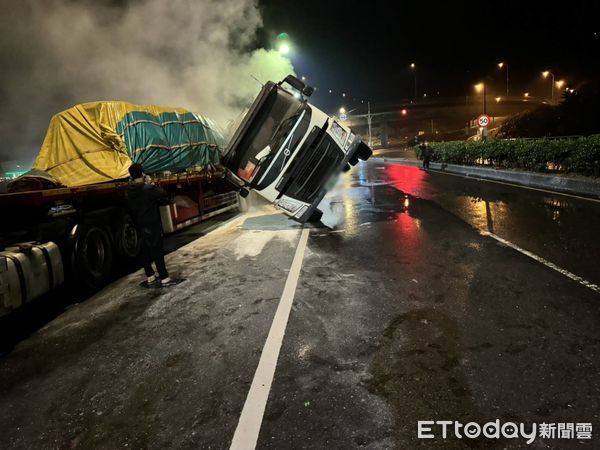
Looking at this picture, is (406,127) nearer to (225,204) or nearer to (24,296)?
(225,204)

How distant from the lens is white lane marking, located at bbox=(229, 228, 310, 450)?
8.18 feet

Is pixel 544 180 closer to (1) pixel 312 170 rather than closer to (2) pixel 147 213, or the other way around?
(1) pixel 312 170

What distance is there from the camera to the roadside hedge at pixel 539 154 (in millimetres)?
13125

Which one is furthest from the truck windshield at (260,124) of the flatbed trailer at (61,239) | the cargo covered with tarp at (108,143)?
the flatbed trailer at (61,239)

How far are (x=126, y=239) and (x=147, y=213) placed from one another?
1815 mm

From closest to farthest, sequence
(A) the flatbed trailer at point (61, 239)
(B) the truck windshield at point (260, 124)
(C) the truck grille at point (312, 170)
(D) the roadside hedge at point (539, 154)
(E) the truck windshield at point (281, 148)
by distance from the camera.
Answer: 1. (A) the flatbed trailer at point (61, 239)
2. (E) the truck windshield at point (281, 148)
3. (C) the truck grille at point (312, 170)
4. (B) the truck windshield at point (260, 124)
5. (D) the roadside hedge at point (539, 154)

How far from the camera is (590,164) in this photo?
42.6 ft

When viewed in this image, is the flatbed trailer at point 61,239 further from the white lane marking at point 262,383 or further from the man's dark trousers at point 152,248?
the white lane marking at point 262,383

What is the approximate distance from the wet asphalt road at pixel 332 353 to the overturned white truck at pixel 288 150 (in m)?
2.09

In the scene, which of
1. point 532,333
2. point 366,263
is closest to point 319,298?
point 366,263

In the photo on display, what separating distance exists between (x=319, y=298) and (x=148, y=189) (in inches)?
116

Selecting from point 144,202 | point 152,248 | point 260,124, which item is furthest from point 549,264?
point 260,124

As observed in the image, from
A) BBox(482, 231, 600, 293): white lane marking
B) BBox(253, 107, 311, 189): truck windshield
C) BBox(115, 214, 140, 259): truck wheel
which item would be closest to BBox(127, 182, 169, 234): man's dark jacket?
BBox(115, 214, 140, 259): truck wheel

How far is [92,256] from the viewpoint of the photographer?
6.04 metres
